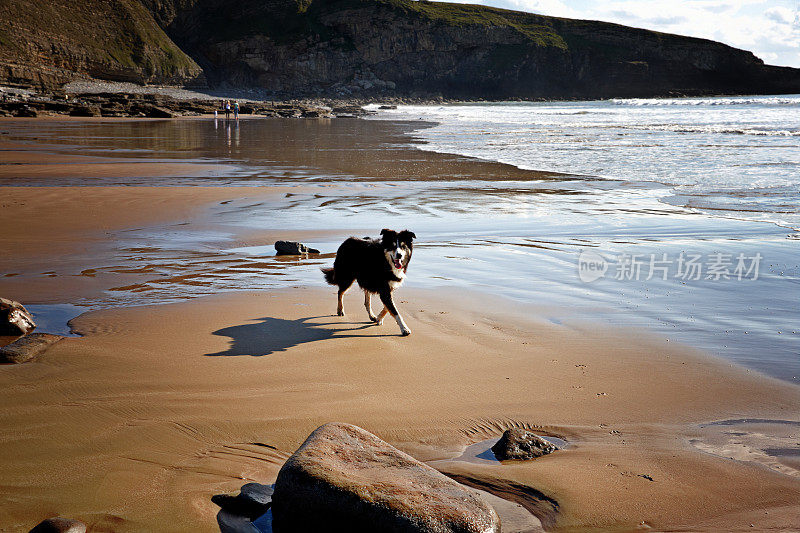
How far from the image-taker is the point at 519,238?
895 centimetres

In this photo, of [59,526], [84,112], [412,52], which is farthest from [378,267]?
[412,52]

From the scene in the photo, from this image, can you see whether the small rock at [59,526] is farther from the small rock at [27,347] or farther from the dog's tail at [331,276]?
the dog's tail at [331,276]

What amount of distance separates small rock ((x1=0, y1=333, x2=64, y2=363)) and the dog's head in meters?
2.69

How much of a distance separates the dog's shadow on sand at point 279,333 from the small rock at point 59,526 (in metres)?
2.14

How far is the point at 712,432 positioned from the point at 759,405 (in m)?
0.57

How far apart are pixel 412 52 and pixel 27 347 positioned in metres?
135

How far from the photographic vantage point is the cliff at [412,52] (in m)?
114

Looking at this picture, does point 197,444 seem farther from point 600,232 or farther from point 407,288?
point 600,232

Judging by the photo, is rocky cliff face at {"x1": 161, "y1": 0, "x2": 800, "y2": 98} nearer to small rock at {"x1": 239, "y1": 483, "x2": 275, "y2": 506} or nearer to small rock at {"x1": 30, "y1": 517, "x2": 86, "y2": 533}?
small rock at {"x1": 239, "y1": 483, "x2": 275, "y2": 506}

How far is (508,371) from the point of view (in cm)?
441

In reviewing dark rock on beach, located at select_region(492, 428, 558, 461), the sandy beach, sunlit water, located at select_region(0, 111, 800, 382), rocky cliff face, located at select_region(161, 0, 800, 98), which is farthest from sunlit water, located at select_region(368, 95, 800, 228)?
rocky cliff face, located at select_region(161, 0, 800, 98)

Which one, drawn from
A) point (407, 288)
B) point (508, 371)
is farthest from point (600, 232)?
point (508, 371)

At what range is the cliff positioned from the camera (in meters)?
114

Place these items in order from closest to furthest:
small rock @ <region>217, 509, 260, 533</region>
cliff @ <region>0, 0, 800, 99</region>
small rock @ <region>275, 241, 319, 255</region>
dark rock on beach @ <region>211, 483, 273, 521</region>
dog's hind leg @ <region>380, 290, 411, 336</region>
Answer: small rock @ <region>217, 509, 260, 533</region> → dark rock on beach @ <region>211, 483, 273, 521</region> → dog's hind leg @ <region>380, 290, 411, 336</region> → small rock @ <region>275, 241, 319, 255</region> → cliff @ <region>0, 0, 800, 99</region>
